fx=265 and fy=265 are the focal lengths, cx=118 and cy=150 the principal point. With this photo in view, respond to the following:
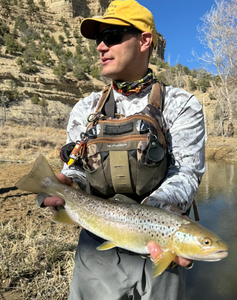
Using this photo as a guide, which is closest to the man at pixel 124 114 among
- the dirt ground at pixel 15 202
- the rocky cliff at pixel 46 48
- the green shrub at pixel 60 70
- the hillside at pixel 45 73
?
the dirt ground at pixel 15 202

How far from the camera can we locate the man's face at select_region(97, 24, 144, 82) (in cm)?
197

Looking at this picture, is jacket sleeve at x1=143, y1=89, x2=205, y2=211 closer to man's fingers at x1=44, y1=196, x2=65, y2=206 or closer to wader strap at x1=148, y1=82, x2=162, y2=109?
wader strap at x1=148, y1=82, x2=162, y2=109

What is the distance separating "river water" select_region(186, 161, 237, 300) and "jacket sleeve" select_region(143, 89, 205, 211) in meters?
2.77

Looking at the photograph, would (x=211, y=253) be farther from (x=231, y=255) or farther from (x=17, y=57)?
(x=17, y=57)

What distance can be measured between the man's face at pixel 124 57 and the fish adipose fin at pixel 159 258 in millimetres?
1257

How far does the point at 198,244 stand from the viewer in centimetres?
128

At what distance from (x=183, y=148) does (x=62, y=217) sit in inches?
38.0

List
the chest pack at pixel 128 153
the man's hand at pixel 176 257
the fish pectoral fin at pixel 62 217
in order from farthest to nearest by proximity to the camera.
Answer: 1. the fish pectoral fin at pixel 62 217
2. the chest pack at pixel 128 153
3. the man's hand at pixel 176 257

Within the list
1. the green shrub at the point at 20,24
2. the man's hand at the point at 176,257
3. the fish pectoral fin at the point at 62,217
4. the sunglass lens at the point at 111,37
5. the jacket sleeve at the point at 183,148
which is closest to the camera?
the man's hand at the point at 176,257

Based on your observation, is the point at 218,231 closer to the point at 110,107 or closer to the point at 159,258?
the point at 110,107

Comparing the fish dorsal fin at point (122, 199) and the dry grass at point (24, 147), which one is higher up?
the fish dorsal fin at point (122, 199)

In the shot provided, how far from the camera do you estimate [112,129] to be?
5.80ft

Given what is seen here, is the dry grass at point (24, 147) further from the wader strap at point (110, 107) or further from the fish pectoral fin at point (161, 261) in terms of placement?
the fish pectoral fin at point (161, 261)

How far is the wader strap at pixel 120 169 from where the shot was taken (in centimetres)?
172
